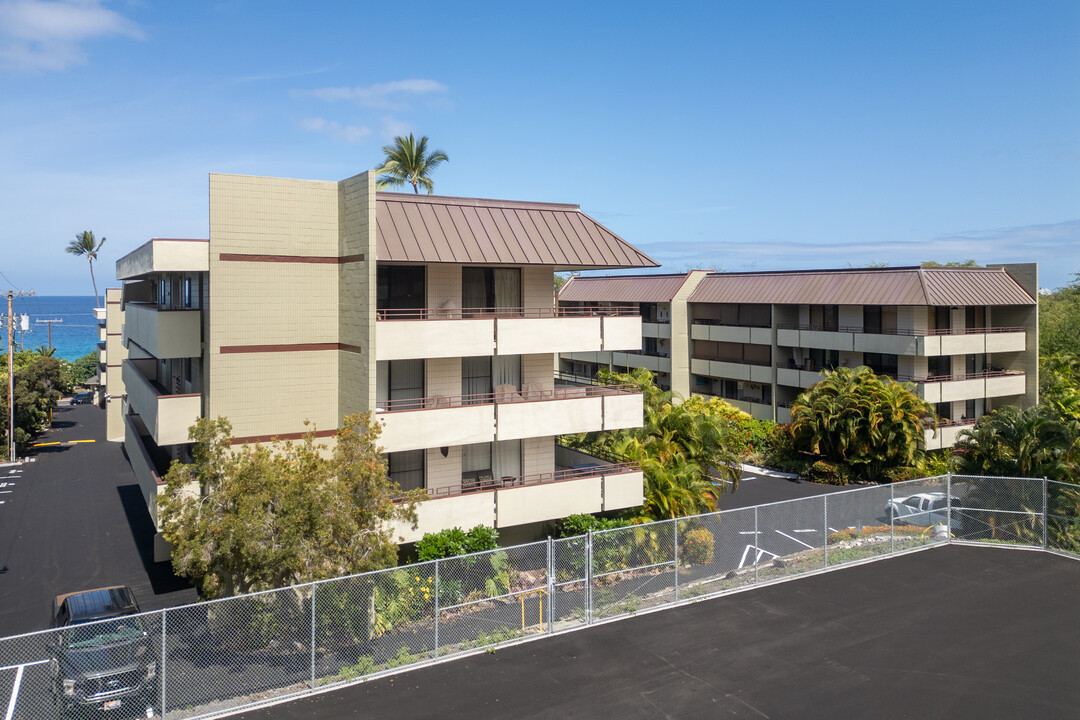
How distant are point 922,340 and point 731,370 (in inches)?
518

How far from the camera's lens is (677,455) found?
82.2 ft

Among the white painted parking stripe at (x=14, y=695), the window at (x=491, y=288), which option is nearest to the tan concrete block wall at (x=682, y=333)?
the window at (x=491, y=288)

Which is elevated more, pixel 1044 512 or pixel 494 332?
pixel 494 332

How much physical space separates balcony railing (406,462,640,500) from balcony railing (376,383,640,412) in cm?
219

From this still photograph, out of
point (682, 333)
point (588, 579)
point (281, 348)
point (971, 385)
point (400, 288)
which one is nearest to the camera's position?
point (588, 579)

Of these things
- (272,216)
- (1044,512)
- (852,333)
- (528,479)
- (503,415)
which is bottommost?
(1044,512)

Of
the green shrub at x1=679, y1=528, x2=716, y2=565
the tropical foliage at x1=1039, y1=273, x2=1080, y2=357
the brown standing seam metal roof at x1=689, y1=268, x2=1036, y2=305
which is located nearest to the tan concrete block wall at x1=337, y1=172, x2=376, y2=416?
the green shrub at x1=679, y1=528, x2=716, y2=565

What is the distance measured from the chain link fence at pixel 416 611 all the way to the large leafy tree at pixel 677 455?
1515 mm

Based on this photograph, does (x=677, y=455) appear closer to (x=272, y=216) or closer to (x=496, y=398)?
(x=496, y=398)

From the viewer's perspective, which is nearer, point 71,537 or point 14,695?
point 14,695

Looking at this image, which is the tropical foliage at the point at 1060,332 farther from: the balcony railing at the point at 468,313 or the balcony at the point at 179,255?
the balcony at the point at 179,255

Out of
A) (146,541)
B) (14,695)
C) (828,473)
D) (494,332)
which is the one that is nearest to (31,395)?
(146,541)

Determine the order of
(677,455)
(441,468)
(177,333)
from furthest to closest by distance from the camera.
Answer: (677,455), (441,468), (177,333)

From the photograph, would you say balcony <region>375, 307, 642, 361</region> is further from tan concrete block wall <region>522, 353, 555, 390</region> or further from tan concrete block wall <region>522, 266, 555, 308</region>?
tan concrete block wall <region>522, 353, 555, 390</region>
